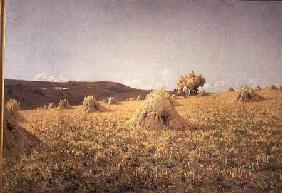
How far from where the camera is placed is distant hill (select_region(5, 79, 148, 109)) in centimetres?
705

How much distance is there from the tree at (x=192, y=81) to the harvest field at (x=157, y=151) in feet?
0.60

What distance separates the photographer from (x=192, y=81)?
291 inches

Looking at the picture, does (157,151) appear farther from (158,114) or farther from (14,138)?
(14,138)

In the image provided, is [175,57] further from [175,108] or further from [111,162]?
[111,162]

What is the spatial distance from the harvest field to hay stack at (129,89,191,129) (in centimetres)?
10

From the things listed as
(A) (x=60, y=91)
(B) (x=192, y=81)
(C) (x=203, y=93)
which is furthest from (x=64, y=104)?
(C) (x=203, y=93)

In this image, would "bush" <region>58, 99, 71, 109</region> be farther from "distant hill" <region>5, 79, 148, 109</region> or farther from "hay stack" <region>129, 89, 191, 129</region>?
"hay stack" <region>129, 89, 191, 129</region>

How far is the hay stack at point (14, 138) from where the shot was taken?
6.82 metres

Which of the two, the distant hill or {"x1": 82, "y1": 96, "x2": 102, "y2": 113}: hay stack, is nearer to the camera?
the distant hill

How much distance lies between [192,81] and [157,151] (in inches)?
47.5

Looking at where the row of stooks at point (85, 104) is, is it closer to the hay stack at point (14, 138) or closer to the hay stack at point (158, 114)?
the hay stack at point (14, 138)

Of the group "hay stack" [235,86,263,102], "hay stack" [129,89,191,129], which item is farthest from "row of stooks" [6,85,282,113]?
"hay stack" [129,89,191,129]

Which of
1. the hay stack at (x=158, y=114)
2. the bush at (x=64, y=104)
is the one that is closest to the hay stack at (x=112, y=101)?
the hay stack at (x=158, y=114)

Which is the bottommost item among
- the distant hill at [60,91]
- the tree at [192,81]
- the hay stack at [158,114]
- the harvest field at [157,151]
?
the harvest field at [157,151]
